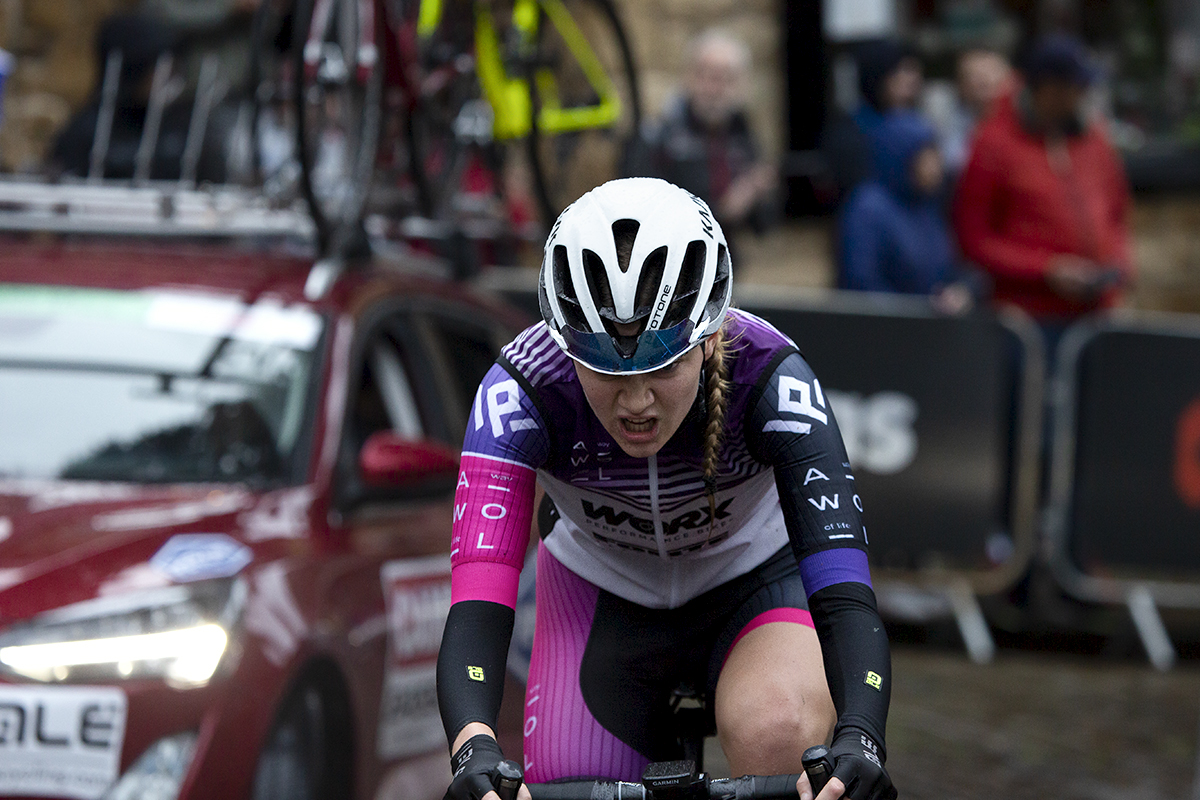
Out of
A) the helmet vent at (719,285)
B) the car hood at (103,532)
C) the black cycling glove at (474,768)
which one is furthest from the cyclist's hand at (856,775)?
the car hood at (103,532)

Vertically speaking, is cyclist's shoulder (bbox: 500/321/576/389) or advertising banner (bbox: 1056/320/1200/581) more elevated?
cyclist's shoulder (bbox: 500/321/576/389)

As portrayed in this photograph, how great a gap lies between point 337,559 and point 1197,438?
17.5ft

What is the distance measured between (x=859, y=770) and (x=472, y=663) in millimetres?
686

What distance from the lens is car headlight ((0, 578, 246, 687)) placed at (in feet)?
12.3

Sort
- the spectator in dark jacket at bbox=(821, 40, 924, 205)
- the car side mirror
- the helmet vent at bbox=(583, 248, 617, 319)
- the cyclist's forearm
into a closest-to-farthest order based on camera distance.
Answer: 1. the cyclist's forearm
2. the helmet vent at bbox=(583, 248, 617, 319)
3. the car side mirror
4. the spectator in dark jacket at bbox=(821, 40, 924, 205)

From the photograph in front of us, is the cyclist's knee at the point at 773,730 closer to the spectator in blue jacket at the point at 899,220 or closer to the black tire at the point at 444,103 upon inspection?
the black tire at the point at 444,103

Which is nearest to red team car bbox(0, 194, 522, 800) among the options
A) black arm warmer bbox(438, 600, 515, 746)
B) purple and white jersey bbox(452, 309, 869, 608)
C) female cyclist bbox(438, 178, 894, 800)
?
female cyclist bbox(438, 178, 894, 800)

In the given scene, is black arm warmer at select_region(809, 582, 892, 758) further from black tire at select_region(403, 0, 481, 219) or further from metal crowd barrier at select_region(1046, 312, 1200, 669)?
metal crowd barrier at select_region(1046, 312, 1200, 669)

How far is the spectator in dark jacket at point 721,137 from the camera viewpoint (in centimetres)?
869

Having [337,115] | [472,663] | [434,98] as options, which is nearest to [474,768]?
[472,663]

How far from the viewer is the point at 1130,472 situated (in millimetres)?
8297

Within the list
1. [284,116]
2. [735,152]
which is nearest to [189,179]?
[284,116]

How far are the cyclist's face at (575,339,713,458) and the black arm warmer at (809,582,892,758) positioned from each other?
0.40 metres

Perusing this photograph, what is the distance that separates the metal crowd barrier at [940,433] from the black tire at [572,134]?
109 centimetres
